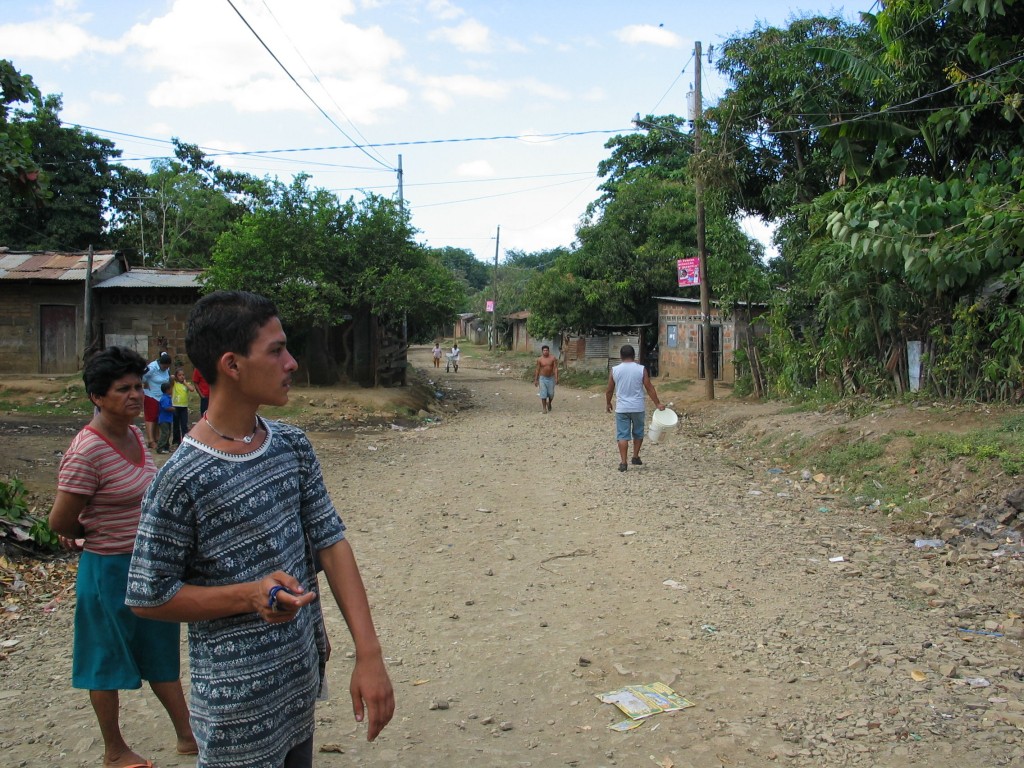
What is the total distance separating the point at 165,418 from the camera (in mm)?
12578

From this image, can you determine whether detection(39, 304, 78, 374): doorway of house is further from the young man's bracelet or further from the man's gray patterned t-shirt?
the young man's bracelet

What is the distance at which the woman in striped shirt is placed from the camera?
10.9 feet

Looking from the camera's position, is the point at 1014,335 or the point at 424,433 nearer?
the point at 1014,335

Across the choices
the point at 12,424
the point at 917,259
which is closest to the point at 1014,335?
the point at 917,259

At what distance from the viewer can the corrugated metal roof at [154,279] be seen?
69.2ft

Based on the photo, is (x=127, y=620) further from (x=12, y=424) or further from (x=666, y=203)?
(x=666, y=203)

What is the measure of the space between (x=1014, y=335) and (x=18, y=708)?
35.5 feet

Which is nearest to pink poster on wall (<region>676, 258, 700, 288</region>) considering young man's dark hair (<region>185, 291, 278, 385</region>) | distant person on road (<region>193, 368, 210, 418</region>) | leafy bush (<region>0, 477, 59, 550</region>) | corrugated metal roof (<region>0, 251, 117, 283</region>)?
distant person on road (<region>193, 368, 210, 418</region>)

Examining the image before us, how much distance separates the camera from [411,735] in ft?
12.8

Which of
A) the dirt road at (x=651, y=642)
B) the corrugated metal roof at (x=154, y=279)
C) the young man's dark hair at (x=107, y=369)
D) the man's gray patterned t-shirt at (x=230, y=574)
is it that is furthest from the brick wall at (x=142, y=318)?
the man's gray patterned t-shirt at (x=230, y=574)

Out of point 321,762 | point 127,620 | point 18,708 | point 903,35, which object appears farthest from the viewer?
point 903,35

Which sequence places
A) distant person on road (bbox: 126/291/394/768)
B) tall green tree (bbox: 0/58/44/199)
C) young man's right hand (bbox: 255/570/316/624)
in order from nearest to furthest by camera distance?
young man's right hand (bbox: 255/570/316/624) < distant person on road (bbox: 126/291/394/768) < tall green tree (bbox: 0/58/44/199)

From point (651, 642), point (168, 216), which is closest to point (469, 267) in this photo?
point (168, 216)

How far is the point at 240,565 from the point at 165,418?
37.3 ft
